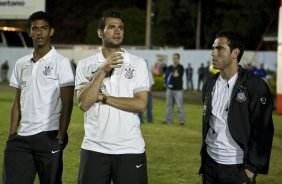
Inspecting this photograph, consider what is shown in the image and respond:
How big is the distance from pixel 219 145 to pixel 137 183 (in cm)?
73

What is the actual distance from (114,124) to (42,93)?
97 centimetres

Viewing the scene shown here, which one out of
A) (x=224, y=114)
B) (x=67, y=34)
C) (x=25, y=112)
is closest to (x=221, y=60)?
(x=224, y=114)

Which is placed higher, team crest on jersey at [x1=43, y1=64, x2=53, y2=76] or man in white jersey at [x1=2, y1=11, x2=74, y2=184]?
team crest on jersey at [x1=43, y1=64, x2=53, y2=76]

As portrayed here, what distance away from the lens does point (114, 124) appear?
16.5 feet

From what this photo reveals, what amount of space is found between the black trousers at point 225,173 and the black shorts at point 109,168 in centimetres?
57

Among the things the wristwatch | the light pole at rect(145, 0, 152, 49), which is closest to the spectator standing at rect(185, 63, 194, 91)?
the light pole at rect(145, 0, 152, 49)

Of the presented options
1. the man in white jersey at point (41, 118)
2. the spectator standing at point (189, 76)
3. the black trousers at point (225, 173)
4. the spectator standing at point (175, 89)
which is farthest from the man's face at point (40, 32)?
the spectator standing at point (189, 76)

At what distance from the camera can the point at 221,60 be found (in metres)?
5.00

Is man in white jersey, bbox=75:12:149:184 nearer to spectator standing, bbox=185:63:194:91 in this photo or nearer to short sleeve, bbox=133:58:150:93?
short sleeve, bbox=133:58:150:93

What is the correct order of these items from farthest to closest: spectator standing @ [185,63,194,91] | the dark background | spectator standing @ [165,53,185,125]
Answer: the dark background
spectator standing @ [185,63,194,91]
spectator standing @ [165,53,185,125]

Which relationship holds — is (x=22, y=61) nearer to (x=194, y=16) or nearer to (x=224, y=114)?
(x=224, y=114)

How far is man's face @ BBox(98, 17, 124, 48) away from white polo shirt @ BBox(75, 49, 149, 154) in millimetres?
168

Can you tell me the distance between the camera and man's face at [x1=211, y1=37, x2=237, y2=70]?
16.4 ft

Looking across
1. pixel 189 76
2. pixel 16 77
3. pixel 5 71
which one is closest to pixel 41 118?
pixel 16 77
